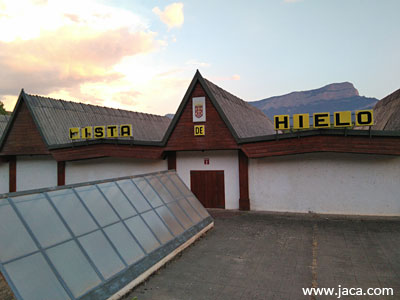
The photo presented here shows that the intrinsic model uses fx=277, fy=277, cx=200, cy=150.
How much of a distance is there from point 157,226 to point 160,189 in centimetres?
271

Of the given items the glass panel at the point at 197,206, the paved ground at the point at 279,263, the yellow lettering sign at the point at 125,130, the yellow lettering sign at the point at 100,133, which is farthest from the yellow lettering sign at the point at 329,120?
the yellow lettering sign at the point at 100,133

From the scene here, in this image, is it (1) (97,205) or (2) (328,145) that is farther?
(2) (328,145)

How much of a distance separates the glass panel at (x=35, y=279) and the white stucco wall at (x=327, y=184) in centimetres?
1470

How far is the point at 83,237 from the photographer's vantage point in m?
7.61

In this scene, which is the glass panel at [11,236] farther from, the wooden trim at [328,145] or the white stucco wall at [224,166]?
the white stucco wall at [224,166]

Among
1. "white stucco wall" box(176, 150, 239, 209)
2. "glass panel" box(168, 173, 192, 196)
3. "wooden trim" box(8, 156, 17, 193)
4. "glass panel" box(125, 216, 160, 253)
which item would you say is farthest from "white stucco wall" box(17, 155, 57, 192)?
"glass panel" box(125, 216, 160, 253)

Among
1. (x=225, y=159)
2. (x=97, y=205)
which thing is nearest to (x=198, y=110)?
(x=225, y=159)

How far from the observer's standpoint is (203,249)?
36.6 ft

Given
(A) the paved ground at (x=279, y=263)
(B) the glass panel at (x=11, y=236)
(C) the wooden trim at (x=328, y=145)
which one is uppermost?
(C) the wooden trim at (x=328, y=145)

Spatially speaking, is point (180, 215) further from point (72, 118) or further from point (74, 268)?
point (72, 118)

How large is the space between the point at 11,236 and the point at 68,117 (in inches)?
881

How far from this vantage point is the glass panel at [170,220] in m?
10.9

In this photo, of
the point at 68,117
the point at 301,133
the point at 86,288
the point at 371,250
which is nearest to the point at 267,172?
the point at 301,133

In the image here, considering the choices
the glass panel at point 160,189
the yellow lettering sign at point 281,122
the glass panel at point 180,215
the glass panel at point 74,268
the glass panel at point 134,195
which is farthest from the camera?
the yellow lettering sign at point 281,122
